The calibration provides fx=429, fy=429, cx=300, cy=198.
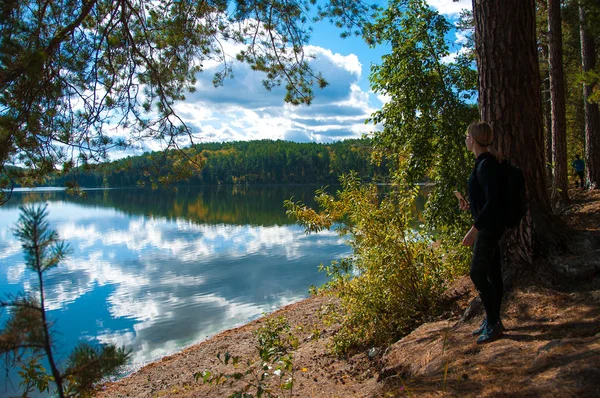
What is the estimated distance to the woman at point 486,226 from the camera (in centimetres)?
319

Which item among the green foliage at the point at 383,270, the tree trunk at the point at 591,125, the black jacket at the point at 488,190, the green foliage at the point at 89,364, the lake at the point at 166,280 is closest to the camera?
the green foliage at the point at 89,364

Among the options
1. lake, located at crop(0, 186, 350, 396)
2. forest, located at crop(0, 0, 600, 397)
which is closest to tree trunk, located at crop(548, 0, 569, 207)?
forest, located at crop(0, 0, 600, 397)

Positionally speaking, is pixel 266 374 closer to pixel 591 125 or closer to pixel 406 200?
pixel 406 200

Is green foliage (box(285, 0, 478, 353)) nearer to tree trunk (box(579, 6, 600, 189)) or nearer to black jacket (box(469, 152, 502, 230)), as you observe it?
black jacket (box(469, 152, 502, 230))

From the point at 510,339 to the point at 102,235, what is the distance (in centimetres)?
3117

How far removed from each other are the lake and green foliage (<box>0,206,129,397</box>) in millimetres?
3499

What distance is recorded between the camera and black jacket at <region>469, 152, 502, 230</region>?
3.18 meters

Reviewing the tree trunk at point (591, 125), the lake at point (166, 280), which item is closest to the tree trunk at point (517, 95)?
the lake at point (166, 280)

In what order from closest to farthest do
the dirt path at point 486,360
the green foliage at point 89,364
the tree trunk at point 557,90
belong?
the green foliage at point 89,364, the dirt path at point 486,360, the tree trunk at point 557,90

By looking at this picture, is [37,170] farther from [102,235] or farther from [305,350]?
[102,235]

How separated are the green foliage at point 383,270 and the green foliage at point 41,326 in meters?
3.73

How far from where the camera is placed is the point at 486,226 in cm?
322

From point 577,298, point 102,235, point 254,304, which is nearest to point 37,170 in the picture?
point 577,298

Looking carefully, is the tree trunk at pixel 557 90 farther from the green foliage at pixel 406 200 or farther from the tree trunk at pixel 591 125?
the green foliage at pixel 406 200
